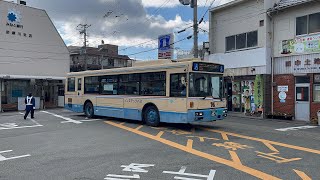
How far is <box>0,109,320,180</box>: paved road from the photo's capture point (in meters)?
6.65

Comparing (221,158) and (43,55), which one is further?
(43,55)

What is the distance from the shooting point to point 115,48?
65.5 m

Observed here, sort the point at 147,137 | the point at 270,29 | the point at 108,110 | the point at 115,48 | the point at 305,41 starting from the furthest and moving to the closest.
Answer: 1. the point at 115,48
2. the point at 270,29
3. the point at 305,41
4. the point at 108,110
5. the point at 147,137

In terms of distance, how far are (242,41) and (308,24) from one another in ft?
16.1

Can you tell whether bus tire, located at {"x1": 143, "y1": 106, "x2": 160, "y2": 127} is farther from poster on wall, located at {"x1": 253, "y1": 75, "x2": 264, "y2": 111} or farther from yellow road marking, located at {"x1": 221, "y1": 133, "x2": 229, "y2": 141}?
poster on wall, located at {"x1": 253, "y1": 75, "x2": 264, "y2": 111}

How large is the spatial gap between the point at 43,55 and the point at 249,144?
→ 28.3 meters

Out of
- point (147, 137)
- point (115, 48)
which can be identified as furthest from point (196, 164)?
point (115, 48)

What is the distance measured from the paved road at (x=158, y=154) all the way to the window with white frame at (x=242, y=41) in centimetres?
982

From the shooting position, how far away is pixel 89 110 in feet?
61.7

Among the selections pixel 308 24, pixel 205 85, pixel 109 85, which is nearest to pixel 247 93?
pixel 308 24

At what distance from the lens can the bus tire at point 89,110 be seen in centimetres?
1856

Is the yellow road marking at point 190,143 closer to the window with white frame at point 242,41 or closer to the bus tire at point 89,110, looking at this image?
the bus tire at point 89,110

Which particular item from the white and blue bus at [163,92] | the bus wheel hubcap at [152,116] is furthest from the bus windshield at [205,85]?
the bus wheel hubcap at [152,116]

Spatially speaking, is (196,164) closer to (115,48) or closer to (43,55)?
(43,55)
